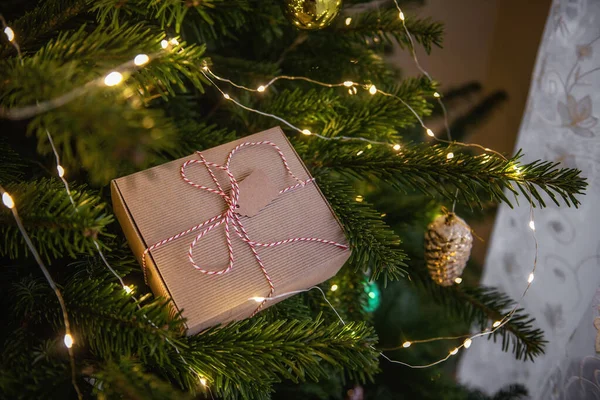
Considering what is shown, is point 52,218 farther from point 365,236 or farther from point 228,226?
point 365,236

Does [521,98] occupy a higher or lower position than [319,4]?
lower

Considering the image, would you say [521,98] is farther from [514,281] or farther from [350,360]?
[350,360]

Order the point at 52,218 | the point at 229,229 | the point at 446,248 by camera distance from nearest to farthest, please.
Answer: the point at 52,218 < the point at 229,229 < the point at 446,248

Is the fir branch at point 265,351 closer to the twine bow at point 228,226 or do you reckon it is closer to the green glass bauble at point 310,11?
the twine bow at point 228,226

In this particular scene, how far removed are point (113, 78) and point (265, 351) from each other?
1.13 feet

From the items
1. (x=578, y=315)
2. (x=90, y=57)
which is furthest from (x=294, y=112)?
(x=578, y=315)

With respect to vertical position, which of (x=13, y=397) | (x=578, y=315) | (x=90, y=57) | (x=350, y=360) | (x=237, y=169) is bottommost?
(x=578, y=315)

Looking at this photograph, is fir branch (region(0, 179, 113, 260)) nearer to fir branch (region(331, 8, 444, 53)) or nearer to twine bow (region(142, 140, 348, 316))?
twine bow (region(142, 140, 348, 316))

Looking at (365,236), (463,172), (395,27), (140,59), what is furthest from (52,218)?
(395,27)

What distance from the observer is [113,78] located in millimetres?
451

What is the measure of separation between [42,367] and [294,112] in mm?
483

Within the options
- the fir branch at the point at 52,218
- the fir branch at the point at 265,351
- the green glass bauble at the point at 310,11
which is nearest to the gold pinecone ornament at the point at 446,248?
the fir branch at the point at 265,351

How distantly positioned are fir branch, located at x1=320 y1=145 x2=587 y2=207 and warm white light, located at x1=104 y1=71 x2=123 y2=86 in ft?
1.11

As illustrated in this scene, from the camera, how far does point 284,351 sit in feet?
1.74
